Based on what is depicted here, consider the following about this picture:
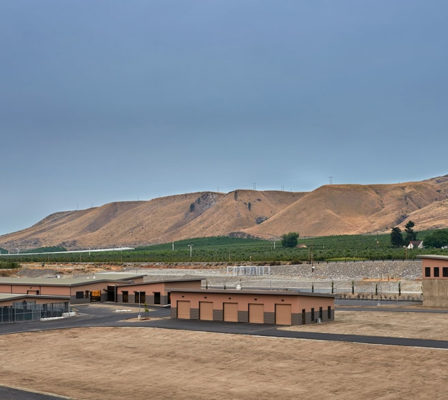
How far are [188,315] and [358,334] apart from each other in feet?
70.4

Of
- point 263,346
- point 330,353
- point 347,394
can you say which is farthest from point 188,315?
point 347,394

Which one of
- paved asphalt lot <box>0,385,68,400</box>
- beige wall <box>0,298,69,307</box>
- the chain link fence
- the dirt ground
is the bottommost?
paved asphalt lot <box>0,385,68,400</box>

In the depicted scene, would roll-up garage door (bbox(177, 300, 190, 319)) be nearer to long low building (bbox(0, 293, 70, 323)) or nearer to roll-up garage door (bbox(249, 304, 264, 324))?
roll-up garage door (bbox(249, 304, 264, 324))

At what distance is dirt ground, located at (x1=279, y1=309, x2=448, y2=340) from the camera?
59969 millimetres

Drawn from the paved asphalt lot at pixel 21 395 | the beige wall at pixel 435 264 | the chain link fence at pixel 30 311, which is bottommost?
the paved asphalt lot at pixel 21 395

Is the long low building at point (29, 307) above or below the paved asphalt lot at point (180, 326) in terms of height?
above

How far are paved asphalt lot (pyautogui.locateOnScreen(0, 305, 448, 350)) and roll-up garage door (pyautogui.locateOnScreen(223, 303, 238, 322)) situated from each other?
1.36 metres

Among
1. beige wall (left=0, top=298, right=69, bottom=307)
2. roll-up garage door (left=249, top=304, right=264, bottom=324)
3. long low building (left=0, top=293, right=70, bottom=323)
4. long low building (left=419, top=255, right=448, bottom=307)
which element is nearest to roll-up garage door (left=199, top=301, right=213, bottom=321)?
roll-up garage door (left=249, top=304, right=264, bottom=324)

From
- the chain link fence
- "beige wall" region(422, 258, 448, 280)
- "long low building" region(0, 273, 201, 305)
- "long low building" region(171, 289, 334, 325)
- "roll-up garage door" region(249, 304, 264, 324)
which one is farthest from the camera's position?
"long low building" region(0, 273, 201, 305)

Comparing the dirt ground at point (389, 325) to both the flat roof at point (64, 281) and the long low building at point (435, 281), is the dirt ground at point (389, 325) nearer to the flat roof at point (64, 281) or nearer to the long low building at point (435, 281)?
the long low building at point (435, 281)

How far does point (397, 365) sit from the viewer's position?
46.2m

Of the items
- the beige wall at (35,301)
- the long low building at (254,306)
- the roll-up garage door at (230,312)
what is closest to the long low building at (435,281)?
the long low building at (254,306)

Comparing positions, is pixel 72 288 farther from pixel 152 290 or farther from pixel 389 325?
pixel 389 325

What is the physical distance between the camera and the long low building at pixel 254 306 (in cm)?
6694
